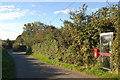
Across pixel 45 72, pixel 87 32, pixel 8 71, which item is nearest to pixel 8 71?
pixel 8 71

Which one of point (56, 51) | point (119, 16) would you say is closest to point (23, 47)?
point (56, 51)

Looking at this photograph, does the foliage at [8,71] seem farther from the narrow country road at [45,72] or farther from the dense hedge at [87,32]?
the dense hedge at [87,32]

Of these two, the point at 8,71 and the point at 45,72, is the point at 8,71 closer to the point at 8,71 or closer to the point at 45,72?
the point at 8,71

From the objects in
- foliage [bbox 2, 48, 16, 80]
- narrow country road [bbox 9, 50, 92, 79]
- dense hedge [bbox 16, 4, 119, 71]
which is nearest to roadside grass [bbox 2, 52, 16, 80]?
foliage [bbox 2, 48, 16, 80]

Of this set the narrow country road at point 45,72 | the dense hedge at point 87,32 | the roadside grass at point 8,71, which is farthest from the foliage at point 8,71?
the dense hedge at point 87,32

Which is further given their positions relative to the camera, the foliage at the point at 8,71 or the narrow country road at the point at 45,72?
the narrow country road at the point at 45,72

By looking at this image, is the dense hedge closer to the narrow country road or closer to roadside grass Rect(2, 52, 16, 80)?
the narrow country road

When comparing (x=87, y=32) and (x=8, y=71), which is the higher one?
(x=87, y=32)

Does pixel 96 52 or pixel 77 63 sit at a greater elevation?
pixel 96 52

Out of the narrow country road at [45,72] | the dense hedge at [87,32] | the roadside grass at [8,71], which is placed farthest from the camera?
the dense hedge at [87,32]

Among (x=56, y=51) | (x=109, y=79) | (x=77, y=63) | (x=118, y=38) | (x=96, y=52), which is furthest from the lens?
(x=56, y=51)

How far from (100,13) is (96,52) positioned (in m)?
2.88

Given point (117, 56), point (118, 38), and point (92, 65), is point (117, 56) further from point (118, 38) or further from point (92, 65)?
point (92, 65)

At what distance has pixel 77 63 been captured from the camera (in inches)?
480
